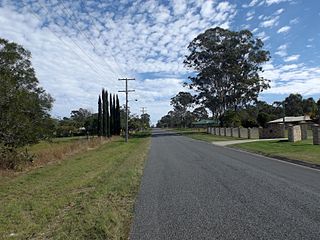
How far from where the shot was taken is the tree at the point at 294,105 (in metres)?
134

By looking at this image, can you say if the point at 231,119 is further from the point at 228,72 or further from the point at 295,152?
the point at 295,152

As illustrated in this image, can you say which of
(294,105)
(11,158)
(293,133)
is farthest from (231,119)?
(294,105)

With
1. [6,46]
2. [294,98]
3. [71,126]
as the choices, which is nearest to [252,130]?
[6,46]

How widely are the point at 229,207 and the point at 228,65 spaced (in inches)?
2557

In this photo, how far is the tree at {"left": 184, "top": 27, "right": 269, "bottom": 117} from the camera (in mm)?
71375

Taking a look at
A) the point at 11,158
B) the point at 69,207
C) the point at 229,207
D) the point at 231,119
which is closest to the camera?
the point at 229,207

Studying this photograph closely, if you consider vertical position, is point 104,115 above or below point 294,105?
below

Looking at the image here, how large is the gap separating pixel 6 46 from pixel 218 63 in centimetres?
4786

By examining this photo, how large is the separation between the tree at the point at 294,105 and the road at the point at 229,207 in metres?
127

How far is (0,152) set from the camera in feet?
65.1

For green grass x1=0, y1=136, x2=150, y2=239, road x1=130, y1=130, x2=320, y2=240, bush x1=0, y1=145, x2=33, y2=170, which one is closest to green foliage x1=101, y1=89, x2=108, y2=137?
bush x1=0, y1=145, x2=33, y2=170

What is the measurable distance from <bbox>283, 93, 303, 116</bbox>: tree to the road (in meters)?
127

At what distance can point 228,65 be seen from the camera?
71125 mm

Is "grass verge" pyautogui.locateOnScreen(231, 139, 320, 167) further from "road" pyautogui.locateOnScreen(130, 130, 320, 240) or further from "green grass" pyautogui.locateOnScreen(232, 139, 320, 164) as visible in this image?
"road" pyautogui.locateOnScreen(130, 130, 320, 240)
